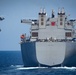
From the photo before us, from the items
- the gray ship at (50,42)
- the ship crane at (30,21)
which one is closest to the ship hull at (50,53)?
the gray ship at (50,42)

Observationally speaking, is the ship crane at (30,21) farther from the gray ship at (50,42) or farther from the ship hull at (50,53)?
the ship hull at (50,53)

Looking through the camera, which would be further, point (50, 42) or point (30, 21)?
point (30, 21)

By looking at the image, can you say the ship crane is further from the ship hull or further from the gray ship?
the ship hull

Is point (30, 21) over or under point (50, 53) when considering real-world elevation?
over

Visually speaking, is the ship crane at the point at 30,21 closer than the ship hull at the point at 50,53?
No

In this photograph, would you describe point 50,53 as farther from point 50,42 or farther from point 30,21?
point 30,21

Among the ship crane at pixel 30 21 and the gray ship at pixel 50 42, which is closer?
the gray ship at pixel 50 42

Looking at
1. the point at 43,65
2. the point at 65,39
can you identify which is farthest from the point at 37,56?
the point at 65,39

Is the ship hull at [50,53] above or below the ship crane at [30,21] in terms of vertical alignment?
below

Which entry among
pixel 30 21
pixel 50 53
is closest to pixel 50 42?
pixel 50 53
